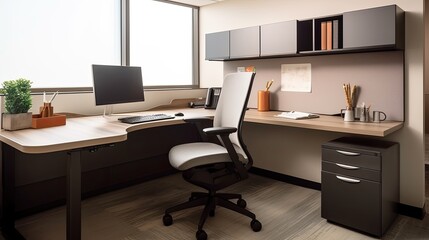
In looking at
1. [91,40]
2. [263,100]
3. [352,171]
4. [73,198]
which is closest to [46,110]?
[73,198]

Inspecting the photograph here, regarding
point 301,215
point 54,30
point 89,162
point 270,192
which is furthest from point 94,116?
point 301,215

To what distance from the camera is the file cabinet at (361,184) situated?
6.80 ft

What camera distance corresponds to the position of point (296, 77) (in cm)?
304

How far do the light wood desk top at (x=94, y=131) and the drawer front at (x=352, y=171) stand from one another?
26 cm

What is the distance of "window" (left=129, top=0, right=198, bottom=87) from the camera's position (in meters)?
3.39

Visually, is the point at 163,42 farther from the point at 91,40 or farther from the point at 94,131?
the point at 94,131

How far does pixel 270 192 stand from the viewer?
297cm

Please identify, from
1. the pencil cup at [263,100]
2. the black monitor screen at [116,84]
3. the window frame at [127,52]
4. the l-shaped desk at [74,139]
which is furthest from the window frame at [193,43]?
the pencil cup at [263,100]

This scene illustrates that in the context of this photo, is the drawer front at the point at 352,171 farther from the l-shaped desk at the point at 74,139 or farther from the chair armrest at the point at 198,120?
the chair armrest at the point at 198,120

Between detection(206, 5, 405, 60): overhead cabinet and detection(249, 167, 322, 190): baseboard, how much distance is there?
1.27 m

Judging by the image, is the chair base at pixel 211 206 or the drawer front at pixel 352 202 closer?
the drawer front at pixel 352 202

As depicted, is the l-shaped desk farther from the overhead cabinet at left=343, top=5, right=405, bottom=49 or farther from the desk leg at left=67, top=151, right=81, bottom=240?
the overhead cabinet at left=343, top=5, right=405, bottom=49

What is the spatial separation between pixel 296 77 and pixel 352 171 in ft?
3.88

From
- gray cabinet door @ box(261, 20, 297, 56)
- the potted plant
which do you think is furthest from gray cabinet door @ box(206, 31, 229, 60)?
the potted plant
